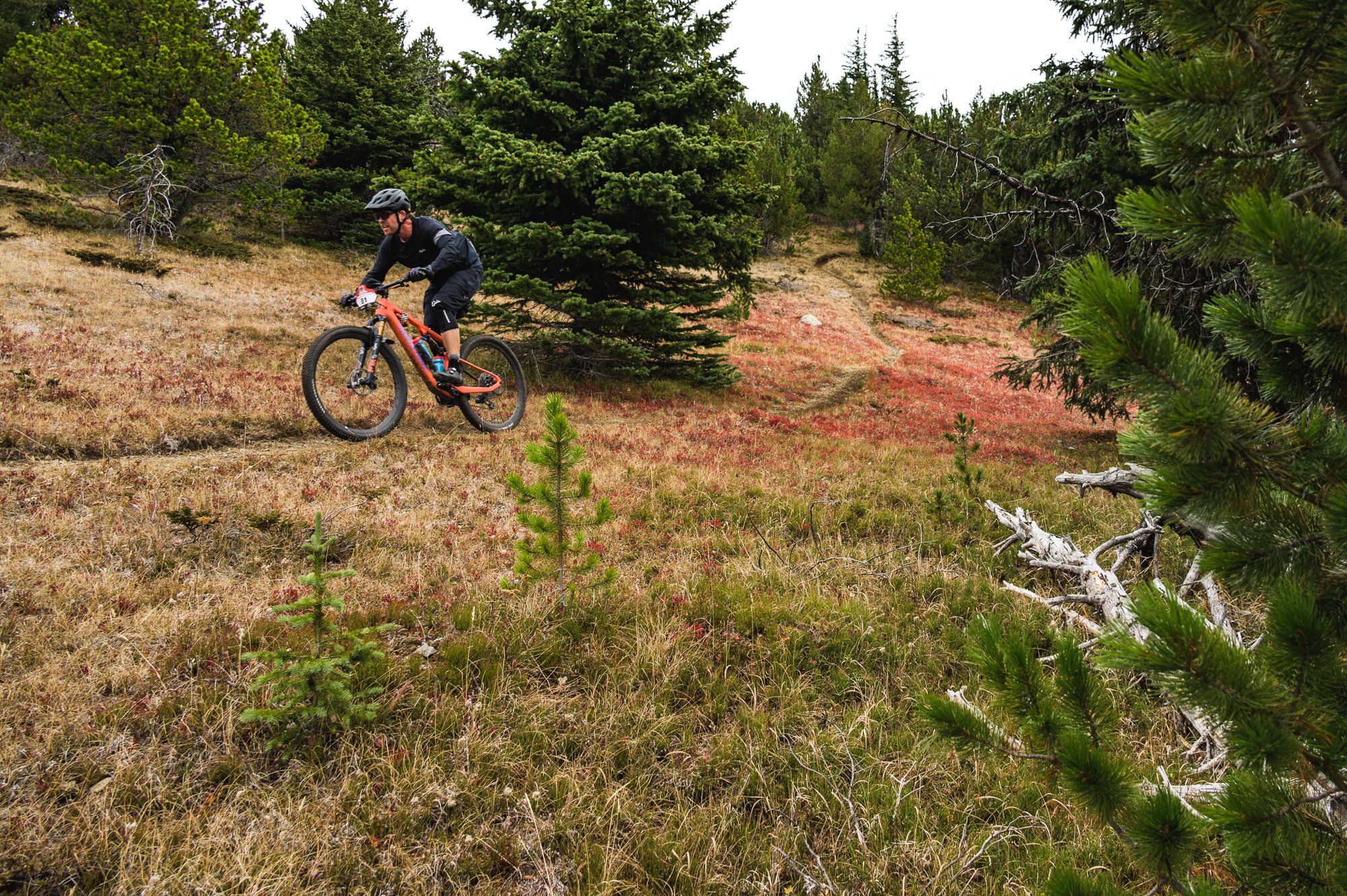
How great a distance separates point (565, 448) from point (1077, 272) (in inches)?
112

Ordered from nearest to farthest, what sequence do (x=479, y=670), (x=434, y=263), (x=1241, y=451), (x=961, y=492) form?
(x=1241, y=451)
(x=479, y=670)
(x=961, y=492)
(x=434, y=263)

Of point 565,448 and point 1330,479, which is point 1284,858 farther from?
point 565,448

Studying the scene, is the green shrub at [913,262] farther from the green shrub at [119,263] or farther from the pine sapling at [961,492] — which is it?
the green shrub at [119,263]

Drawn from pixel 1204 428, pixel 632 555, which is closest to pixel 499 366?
pixel 632 555

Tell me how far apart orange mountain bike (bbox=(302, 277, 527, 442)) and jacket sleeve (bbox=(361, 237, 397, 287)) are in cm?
12

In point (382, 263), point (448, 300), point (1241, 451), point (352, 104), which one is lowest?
point (1241, 451)

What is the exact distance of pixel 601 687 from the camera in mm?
3209

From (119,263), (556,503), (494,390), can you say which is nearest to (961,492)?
(556,503)

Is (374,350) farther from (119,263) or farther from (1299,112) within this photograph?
(119,263)

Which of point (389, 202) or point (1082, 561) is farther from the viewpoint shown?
point (389, 202)

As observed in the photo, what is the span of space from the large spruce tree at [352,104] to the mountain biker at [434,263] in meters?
18.9

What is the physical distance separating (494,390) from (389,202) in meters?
2.70

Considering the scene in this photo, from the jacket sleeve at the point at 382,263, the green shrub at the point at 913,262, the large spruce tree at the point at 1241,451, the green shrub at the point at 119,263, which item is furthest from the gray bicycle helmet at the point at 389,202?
the green shrub at the point at 913,262

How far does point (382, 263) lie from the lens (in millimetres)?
7371
